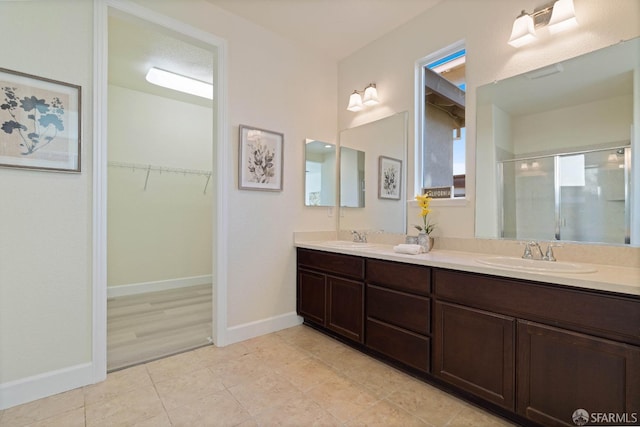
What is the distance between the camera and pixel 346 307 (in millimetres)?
2410

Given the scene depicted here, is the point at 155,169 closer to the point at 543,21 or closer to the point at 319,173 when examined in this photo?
the point at 319,173

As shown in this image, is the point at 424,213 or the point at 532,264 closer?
the point at 532,264

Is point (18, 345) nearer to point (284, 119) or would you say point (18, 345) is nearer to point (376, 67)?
point (284, 119)

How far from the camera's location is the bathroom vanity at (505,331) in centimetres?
123

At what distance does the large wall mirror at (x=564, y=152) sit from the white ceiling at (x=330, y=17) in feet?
3.41

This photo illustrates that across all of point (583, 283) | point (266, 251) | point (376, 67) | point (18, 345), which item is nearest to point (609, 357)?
point (583, 283)

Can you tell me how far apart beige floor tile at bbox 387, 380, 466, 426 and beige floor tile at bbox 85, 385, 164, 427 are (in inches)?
54.0

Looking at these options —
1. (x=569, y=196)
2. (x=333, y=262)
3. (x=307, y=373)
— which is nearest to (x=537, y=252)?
(x=569, y=196)

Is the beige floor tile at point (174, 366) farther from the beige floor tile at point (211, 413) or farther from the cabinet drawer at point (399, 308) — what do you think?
the cabinet drawer at point (399, 308)

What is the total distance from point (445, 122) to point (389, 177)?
657 mm

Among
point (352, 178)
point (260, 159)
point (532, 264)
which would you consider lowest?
point (532, 264)

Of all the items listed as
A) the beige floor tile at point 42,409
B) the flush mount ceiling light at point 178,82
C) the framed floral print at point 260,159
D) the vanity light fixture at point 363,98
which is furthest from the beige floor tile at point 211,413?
the flush mount ceiling light at point 178,82

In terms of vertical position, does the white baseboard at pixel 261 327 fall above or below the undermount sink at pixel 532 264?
below

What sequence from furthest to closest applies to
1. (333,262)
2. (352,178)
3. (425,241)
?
(352,178)
(333,262)
(425,241)
